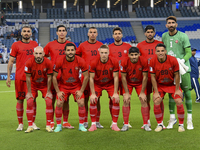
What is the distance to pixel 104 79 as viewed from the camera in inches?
213

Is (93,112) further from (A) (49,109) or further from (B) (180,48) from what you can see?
(B) (180,48)

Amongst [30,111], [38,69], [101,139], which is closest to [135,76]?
[101,139]

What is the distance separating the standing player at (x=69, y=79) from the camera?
206 inches

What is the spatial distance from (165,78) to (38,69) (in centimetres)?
238

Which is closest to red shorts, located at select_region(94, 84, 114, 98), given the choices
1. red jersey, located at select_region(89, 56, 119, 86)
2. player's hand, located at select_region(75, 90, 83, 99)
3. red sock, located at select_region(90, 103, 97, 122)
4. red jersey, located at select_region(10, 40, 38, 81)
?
red jersey, located at select_region(89, 56, 119, 86)

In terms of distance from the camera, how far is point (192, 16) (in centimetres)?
3572

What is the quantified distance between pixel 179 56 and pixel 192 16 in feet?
108

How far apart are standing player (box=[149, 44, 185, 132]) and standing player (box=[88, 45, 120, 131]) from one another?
0.71 meters

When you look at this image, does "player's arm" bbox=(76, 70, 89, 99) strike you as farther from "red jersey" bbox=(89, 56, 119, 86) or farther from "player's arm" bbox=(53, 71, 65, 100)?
"player's arm" bbox=(53, 71, 65, 100)

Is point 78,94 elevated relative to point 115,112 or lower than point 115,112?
elevated

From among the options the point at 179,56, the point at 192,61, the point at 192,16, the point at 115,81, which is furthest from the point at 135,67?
the point at 192,16

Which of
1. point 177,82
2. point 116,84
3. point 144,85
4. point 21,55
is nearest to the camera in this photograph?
point 177,82

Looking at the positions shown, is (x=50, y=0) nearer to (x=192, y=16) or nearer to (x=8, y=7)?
(x=8, y=7)

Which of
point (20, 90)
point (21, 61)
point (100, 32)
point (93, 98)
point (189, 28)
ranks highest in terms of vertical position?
point (189, 28)
